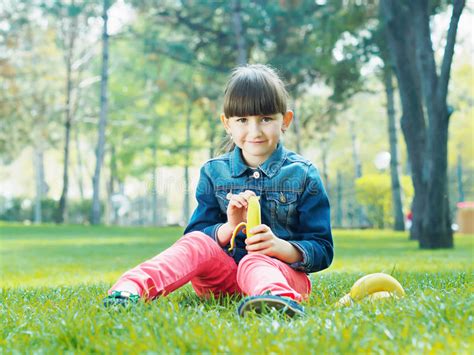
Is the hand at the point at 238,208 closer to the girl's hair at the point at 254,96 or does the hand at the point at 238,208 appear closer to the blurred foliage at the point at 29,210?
the girl's hair at the point at 254,96

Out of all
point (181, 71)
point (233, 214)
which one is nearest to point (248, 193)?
point (233, 214)

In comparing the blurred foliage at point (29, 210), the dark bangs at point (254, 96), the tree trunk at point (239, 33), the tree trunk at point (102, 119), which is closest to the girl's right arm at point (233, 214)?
the dark bangs at point (254, 96)

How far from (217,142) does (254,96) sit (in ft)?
28.6

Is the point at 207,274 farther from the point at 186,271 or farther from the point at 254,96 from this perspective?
the point at 254,96

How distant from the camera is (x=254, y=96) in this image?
11.6 feet

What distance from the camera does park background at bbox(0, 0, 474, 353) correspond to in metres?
2.53

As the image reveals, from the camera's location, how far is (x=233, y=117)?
3.62 m

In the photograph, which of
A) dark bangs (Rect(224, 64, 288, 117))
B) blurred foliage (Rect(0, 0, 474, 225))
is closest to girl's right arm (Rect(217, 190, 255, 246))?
dark bangs (Rect(224, 64, 288, 117))

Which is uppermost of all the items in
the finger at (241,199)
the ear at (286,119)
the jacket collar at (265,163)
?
the ear at (286,119)

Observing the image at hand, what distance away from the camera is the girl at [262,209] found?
130 inches

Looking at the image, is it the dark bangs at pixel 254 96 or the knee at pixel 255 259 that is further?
the dark bangs at pixel 254 96

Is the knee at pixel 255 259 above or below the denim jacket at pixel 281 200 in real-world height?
below

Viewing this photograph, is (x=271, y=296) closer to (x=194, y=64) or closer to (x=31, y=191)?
(x=194, y=64)

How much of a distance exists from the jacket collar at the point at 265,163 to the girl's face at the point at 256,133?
37 millimetres
